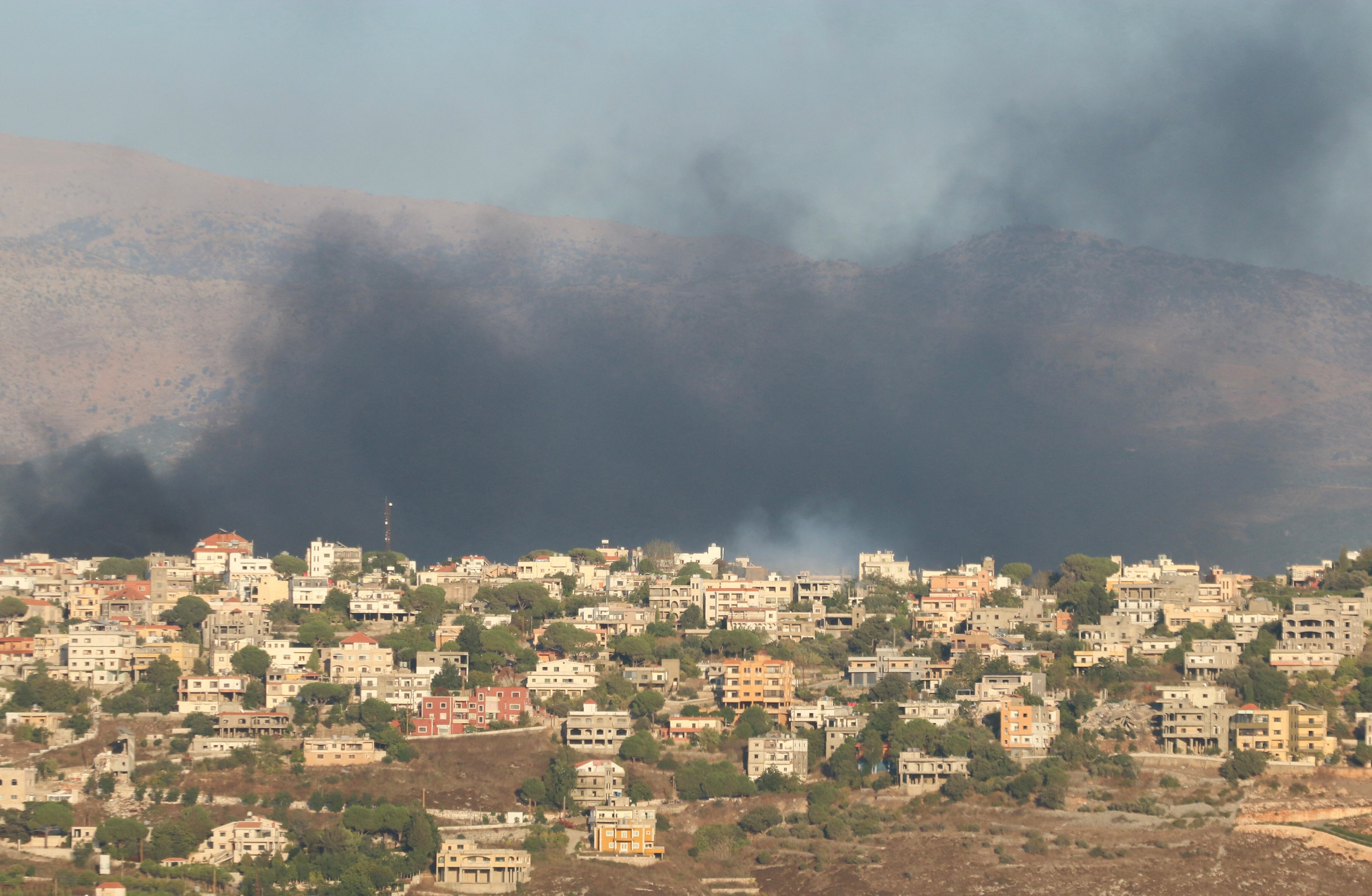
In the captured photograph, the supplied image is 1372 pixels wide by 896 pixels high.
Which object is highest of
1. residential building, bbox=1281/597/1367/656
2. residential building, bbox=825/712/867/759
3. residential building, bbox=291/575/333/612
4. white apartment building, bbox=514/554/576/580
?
white apartment building, bbox=514/554/576/580

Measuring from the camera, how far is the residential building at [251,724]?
59.7 m

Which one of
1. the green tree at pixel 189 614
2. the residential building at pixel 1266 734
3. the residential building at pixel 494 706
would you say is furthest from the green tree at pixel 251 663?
the residential building at pixel 1266 734

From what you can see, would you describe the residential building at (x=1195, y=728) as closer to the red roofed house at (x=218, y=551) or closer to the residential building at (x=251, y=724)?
the residential building at (x=251, y=724)

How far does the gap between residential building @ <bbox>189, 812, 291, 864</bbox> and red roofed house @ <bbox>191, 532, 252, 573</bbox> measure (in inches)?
937

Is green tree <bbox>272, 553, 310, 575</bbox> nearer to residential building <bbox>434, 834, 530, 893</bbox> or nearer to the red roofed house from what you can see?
the red roofed house

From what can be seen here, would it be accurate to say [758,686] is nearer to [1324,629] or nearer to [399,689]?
[399,689]

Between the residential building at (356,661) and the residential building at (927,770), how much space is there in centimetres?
1466

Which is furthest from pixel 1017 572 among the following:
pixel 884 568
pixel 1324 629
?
pixel 1324 629

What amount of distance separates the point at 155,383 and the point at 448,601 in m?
45.1

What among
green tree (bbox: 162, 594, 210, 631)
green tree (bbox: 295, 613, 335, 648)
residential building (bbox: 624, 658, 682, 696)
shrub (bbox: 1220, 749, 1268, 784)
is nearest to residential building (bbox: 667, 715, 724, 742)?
residential building (bbox: 624, 658, 682, 696)

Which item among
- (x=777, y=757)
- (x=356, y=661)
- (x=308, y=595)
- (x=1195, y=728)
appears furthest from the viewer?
(x=308, y=595)

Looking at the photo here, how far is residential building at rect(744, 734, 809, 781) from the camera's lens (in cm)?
5841

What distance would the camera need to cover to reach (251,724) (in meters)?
60.0

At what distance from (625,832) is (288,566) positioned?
26.2m
